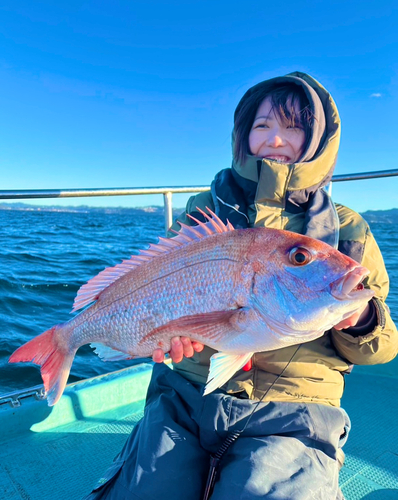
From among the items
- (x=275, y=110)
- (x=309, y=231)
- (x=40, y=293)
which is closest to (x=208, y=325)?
(x=309, y=231)

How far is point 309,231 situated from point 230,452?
1.07 m

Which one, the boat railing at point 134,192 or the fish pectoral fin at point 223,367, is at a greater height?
the boat railing at point 134,192

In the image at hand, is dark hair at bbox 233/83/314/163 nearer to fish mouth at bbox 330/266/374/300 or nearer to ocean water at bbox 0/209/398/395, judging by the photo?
fish mouth at bbox 330/266/374/300

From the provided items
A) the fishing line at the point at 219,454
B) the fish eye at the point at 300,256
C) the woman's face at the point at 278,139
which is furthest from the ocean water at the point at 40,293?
the fish eye at the point at 300,256

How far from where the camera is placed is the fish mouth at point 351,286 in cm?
136

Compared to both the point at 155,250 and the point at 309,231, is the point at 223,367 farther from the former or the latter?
the point at 309,231

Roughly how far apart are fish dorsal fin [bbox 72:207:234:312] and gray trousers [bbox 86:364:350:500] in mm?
642

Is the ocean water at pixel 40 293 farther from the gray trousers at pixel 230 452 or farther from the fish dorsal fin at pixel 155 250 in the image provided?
the gray trousers at pixel 230 452

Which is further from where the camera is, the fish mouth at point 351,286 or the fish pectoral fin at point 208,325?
the fish pectoral fin at point 208,325

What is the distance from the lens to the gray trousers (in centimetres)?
147

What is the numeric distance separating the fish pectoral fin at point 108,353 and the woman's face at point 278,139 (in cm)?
131

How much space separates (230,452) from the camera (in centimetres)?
165

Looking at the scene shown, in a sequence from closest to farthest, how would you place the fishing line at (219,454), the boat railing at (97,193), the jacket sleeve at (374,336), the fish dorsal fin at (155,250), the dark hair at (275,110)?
the fishing line at (219,454) → the jacket sleeve at (374,336) → the fish dorsal fin at (155,250) → the dark hair at (275,110) → the boat railing at (97,193)

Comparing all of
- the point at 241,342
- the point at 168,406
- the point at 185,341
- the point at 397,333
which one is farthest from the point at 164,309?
the point at 397,333
